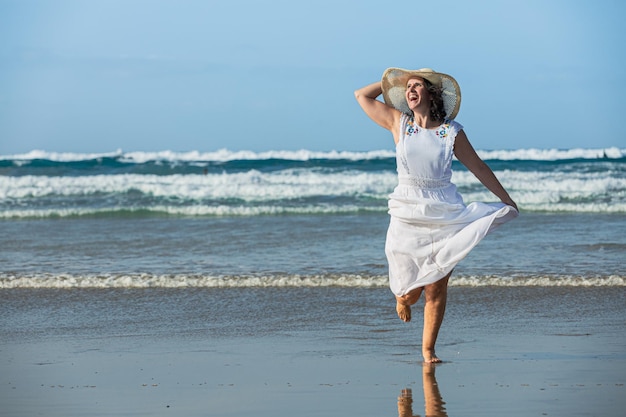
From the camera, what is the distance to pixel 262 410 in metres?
4.27

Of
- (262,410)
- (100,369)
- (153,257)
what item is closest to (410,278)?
(262,410)

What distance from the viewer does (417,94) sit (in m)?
5.03

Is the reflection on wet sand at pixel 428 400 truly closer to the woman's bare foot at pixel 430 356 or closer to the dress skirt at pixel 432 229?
the woman's bare foot at pixel 430 356

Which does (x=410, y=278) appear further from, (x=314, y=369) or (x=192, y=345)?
(x=192, y=345)

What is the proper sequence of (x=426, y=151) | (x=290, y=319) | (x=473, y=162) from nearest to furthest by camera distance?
(x=426, y=151) < (x=473, y=162) < (x=290, y=319)

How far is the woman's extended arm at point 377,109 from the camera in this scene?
5.15 meters

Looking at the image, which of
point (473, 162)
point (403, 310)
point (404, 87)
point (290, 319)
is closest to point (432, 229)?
point (473, 162)

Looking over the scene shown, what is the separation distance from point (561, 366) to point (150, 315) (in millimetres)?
3353

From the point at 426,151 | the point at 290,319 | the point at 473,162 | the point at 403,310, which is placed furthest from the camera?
the point at 290,319

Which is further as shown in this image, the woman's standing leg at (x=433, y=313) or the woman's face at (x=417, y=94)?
the woman's standing leg at (x=433, y=313)

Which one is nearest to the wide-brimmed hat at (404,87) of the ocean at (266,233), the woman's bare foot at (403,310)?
the woman's bare foot at (403,310)

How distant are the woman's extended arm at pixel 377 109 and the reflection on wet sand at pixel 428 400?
138 cm

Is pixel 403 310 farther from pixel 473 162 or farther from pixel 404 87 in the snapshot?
pixel 404 87

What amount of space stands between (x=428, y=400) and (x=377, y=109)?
5.63 ft
